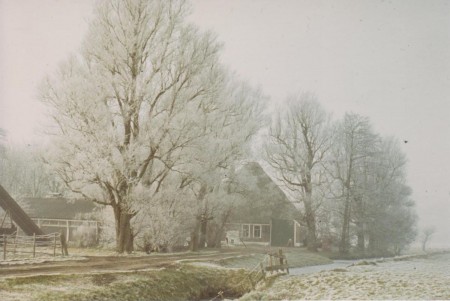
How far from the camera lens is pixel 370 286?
11.4 meters

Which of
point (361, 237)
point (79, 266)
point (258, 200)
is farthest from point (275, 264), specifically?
point (258, 200)

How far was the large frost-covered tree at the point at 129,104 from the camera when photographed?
16094 millimetres

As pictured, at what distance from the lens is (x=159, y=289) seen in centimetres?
1134

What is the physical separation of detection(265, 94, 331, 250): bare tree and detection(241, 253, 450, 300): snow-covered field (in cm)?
1253

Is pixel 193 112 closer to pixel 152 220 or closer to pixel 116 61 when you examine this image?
pixel 116 61

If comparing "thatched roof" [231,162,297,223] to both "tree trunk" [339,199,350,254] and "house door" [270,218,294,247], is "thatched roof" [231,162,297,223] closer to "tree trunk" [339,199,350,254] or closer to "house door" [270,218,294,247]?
"house door" [270,218,294,247]

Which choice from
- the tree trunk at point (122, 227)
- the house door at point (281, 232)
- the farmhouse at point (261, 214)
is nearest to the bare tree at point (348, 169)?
the farmhouse at point (261, 214)

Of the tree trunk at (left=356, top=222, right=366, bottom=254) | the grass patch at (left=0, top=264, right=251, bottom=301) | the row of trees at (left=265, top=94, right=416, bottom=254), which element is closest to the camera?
the grass patch at (left=0, top=264, right=251, bottom=301)

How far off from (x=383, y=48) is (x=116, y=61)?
9.88 metres

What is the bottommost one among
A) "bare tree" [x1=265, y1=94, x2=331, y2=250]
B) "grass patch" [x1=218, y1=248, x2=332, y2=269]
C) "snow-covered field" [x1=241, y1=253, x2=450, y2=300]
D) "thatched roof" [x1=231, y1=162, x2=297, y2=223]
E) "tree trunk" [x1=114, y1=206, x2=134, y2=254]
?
"grass patch" [x1=218, y1=248, x2=332, y2=269]

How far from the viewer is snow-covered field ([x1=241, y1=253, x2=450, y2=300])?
10430mm

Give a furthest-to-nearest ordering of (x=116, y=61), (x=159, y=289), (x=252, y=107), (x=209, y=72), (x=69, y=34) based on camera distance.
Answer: (x=252, y=107) < (x=209, y=72) < (x=116, y=61) < (x=69, y=34) < (x=159, y=289)

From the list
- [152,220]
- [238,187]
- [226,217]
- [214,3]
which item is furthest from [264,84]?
[226,217]

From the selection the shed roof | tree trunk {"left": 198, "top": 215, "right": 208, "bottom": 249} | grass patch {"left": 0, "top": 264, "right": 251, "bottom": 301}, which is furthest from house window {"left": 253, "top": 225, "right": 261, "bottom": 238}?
grass patch {"left": 0, "top": 264, "right": 251, "bottom": 301}
